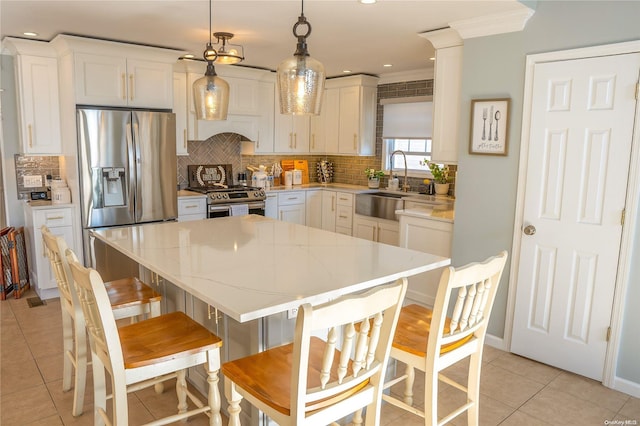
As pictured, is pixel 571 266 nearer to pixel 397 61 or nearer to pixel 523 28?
pixel 523 28

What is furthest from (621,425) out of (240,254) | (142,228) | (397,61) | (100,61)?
(100,61)

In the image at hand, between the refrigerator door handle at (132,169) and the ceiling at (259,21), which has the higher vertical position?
the ceiling at (259,21)

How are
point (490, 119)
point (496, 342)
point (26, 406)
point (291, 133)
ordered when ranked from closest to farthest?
point (26, 406) → point (490, 119) → point (496, 342) → point (291, 133)

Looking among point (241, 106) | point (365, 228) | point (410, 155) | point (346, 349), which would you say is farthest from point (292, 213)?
point (346, 349)

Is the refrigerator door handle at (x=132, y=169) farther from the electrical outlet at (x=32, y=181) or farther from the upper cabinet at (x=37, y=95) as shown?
the electrical outlet at (x=32, y=181)

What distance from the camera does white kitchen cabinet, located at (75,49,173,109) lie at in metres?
4.04

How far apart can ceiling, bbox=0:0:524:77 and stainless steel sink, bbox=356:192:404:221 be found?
1.58 m

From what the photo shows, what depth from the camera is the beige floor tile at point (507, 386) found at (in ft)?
8.94

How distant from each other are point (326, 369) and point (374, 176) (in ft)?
15.4

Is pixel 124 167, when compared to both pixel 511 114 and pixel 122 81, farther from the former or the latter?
pixel 511 114

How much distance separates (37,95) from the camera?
13.8ft

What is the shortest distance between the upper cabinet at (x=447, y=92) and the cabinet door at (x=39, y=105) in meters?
3.46

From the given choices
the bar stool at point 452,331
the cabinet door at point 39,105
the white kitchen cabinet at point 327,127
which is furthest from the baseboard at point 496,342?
the cabinet door at point 39,105

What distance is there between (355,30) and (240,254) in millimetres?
2206
